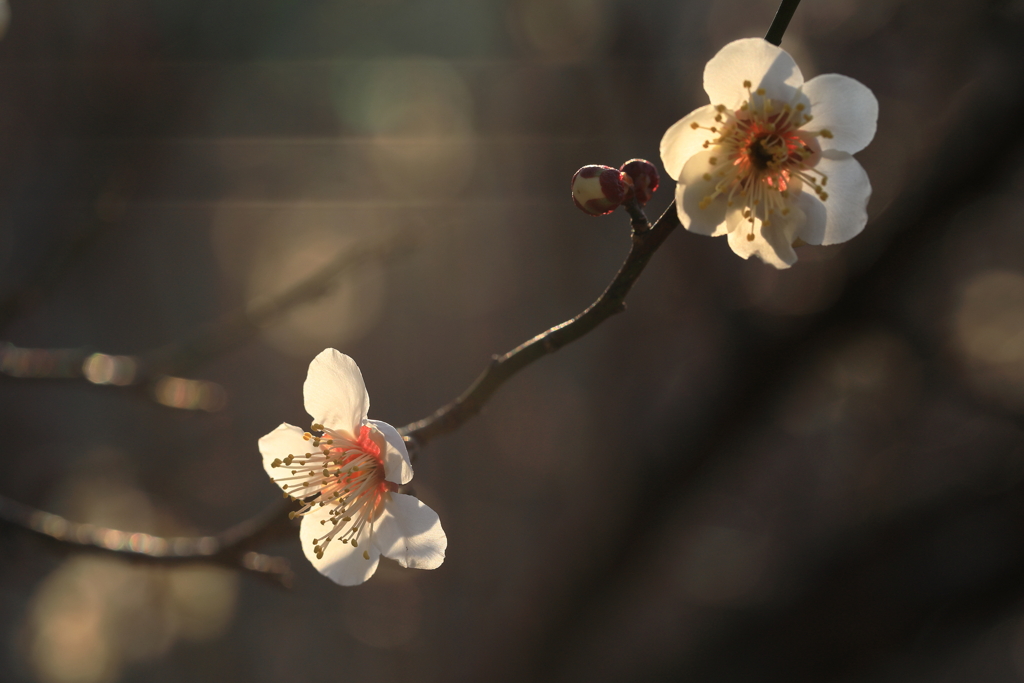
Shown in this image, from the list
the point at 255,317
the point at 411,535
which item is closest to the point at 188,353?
the point at 255,317

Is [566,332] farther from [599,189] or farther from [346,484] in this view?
[346,484]

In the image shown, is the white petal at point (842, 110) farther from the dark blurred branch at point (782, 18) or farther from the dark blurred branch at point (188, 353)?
the dark blurred branch at point (188, 353)

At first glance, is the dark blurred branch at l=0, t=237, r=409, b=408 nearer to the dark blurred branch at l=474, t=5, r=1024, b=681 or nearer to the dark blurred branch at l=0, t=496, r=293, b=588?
the dark blurred branch at l=0, t=496, r=293, b=588

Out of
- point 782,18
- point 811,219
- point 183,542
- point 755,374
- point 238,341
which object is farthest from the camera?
point 755,374

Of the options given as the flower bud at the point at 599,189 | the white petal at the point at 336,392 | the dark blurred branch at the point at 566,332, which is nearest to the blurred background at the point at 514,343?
the white petal at the point at 336,392

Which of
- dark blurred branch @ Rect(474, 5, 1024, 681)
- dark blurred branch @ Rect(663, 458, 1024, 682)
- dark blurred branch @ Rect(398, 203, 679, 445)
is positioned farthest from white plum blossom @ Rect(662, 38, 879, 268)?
dark blurred branch @ Rect(663, 458, 1024, 682)

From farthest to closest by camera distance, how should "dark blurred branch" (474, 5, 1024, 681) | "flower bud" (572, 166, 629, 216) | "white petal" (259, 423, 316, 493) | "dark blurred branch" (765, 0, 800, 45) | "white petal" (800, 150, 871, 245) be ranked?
"dark blurred branch" (474, 5, 1024, 681)
"white petal" (259, 423, 316, 493)
"white petal" (800, 150, 871, 245)
"flower bud" (572, 166, 629, 216)
"dark blurred branch" (765, 0, 800, 45)
